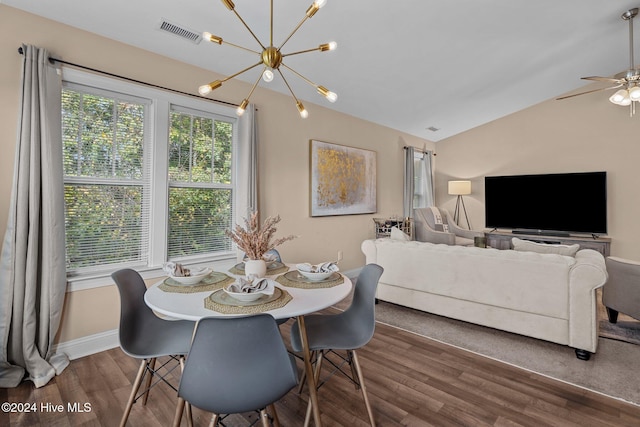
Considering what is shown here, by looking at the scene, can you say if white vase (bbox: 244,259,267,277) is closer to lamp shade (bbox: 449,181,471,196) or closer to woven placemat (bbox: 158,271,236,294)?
woven placemat (bbox: 158,271,236,294)

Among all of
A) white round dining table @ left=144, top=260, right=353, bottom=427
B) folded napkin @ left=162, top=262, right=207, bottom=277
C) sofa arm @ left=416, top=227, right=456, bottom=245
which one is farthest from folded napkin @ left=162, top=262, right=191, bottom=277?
sofa arm @ left=416, top=227, right=456, bottom=245

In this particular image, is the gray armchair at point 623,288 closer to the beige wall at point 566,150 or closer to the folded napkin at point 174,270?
the beige wall at point 566,150

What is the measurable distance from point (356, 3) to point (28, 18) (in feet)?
8.29

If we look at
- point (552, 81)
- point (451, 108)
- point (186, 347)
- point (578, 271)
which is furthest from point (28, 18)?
point (552, 81)

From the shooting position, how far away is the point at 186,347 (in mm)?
1682

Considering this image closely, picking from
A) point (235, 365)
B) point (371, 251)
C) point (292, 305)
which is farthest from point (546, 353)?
point (235, 365)

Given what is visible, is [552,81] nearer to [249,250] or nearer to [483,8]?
[483,8]

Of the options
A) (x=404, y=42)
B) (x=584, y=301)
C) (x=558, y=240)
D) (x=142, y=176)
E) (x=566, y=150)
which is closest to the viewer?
(x=584, y=301)

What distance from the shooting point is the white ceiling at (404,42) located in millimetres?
2492

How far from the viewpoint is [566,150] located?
5.44 meters

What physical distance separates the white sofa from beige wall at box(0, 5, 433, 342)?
1.26 metres

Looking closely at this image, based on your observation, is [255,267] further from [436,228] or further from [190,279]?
[436,228]

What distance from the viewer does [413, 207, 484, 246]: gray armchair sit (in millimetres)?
5573

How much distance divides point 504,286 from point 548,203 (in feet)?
12.1
